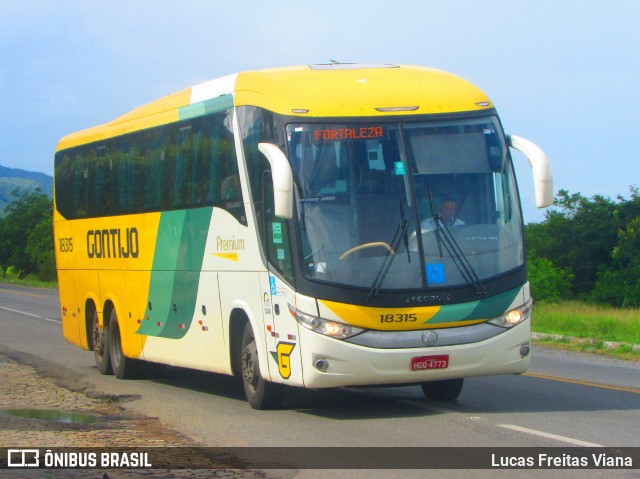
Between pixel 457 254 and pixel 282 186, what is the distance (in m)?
1.84

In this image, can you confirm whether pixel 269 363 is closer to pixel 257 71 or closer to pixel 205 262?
pixel 205 262

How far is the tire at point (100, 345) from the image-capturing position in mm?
16766

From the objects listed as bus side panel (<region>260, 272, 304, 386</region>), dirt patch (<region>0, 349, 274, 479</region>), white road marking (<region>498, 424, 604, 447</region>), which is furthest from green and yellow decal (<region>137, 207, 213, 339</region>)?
white road marking (<region>498, 424, 604, 447</region>)

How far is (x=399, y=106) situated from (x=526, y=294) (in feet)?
7.47

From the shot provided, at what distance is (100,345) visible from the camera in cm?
1706

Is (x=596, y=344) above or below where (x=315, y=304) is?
below

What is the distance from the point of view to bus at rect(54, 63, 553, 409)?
1054 centimetres

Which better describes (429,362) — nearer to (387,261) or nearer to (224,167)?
(387,261)

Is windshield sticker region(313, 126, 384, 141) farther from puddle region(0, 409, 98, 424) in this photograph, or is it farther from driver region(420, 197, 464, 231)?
puddle region(0, 409, 98, 424)

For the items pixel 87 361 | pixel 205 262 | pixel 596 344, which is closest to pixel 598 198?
pixel 596 344

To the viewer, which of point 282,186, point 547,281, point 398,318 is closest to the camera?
point 282,186

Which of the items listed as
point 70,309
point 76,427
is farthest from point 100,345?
point 76,427

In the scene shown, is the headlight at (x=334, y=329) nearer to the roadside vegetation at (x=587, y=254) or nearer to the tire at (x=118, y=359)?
the tire at (x=118, y=359)

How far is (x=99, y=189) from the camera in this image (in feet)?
55.3
